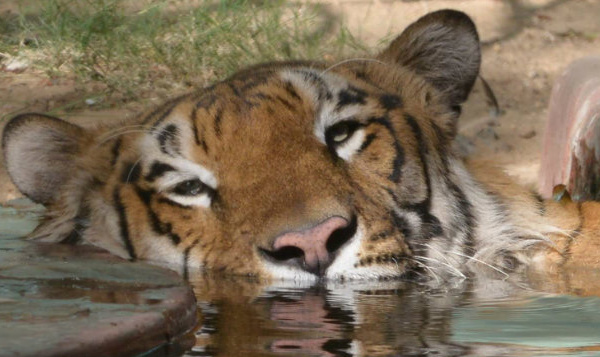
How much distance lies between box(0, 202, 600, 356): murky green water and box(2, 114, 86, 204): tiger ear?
0.82 metres

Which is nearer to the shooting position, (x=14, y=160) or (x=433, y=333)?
(x=433, y=333)

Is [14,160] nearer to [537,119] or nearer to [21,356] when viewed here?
[21,356]

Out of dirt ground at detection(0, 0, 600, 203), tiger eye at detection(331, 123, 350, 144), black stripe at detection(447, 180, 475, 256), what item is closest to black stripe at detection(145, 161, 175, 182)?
tiger eye at detection(331, 123, 350, 144)

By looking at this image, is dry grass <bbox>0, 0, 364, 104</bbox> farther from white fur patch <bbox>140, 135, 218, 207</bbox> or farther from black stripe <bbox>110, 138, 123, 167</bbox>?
white fur patch <bbox>140, 135, 218, 207</bbox>

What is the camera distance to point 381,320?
2.45m

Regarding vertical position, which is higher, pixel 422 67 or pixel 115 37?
pixel 115 37

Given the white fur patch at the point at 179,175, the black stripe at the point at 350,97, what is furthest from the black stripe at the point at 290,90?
the white fur patch at the point at 179,175

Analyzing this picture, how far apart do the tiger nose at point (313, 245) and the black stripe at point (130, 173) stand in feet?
→ 2.36

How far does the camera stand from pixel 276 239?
9.34 ft

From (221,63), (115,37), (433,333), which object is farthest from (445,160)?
(115,37)

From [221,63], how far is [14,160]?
2966 mm

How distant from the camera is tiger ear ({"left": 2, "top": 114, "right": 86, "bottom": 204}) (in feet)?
11.8

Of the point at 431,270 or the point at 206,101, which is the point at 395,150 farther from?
the point at 206,101

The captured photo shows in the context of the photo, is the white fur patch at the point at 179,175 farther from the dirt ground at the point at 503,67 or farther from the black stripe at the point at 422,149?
the dirt ground at the point at 503,67
